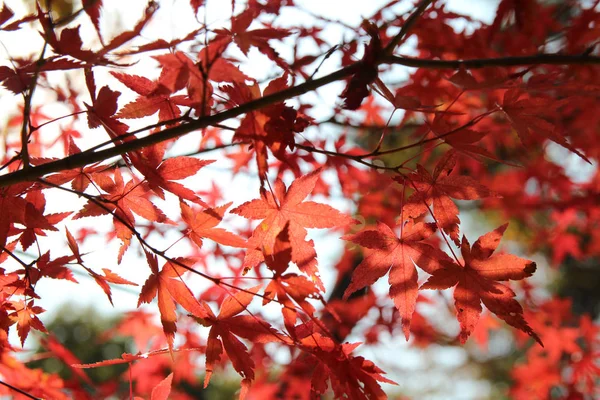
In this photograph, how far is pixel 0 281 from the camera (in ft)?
3.00

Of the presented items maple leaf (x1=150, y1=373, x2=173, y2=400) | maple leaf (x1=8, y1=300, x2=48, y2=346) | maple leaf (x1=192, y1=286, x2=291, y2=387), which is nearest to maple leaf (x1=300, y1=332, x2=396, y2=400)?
maple leaf (x1=192, y1=286, x2=291, y2=387)

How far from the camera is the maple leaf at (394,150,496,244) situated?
88cm

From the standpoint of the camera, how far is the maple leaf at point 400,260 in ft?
2.87

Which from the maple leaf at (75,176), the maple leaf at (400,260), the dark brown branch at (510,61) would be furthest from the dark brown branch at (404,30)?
the maple leaf at (75,176)

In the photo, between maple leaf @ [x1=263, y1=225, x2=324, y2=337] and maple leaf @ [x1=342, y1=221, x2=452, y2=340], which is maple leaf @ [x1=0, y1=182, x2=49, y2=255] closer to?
maple leaf @ [x1=263, y1=225, x2=324, y2=337]

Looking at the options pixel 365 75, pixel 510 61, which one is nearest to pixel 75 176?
pixel 365 75

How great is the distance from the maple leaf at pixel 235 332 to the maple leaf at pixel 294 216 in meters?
0.09

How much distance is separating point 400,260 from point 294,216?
8.4 inches

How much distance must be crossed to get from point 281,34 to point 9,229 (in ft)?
1.95

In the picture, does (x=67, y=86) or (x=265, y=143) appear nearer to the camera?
(x=265, y=143)

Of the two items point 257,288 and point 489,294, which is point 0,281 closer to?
point 257,288

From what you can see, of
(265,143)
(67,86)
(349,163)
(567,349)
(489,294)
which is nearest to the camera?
(265,143)

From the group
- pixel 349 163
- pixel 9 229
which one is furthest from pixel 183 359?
pixel 9 229

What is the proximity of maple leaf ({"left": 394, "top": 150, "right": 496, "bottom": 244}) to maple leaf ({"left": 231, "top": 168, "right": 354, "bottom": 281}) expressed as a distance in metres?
0.14
